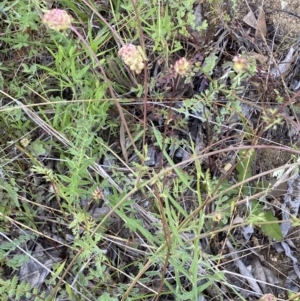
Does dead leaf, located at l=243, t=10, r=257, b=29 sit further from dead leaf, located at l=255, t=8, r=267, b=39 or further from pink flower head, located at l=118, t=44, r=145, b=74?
pink flower head, located at l=118, t=44, r=145, b=74

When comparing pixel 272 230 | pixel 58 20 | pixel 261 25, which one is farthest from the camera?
pixel 261 25

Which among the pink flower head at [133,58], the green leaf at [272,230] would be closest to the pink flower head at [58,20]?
the pink flower head at [133,58]

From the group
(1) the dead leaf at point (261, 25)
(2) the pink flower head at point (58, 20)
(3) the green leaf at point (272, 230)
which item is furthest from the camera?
(1) the dead leaf at point (261, 25)

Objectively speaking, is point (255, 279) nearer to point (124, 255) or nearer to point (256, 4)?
point (124, 255)

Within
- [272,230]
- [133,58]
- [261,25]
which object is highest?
[133,58]

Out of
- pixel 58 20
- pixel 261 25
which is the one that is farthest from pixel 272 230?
pixel 58 20

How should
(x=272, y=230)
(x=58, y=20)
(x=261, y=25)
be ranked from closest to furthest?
(x=58, y=20) < (x=272, y=230) < (x=261, y=25)

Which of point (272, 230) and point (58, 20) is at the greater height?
point (58, 20)

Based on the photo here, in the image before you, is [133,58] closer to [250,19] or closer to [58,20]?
[58,20]

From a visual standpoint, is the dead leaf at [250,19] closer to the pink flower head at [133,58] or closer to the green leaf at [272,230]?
the green leaf at [272,230]

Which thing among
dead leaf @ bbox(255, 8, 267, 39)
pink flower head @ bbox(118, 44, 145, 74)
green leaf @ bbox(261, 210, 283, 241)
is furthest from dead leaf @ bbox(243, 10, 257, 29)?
pink flower head @ bbox(118, 44, 145, 74)

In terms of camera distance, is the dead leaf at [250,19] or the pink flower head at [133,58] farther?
the dead leaf at [250,19]

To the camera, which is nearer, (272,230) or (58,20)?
(58,20)

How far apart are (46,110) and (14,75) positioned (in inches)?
8.0
